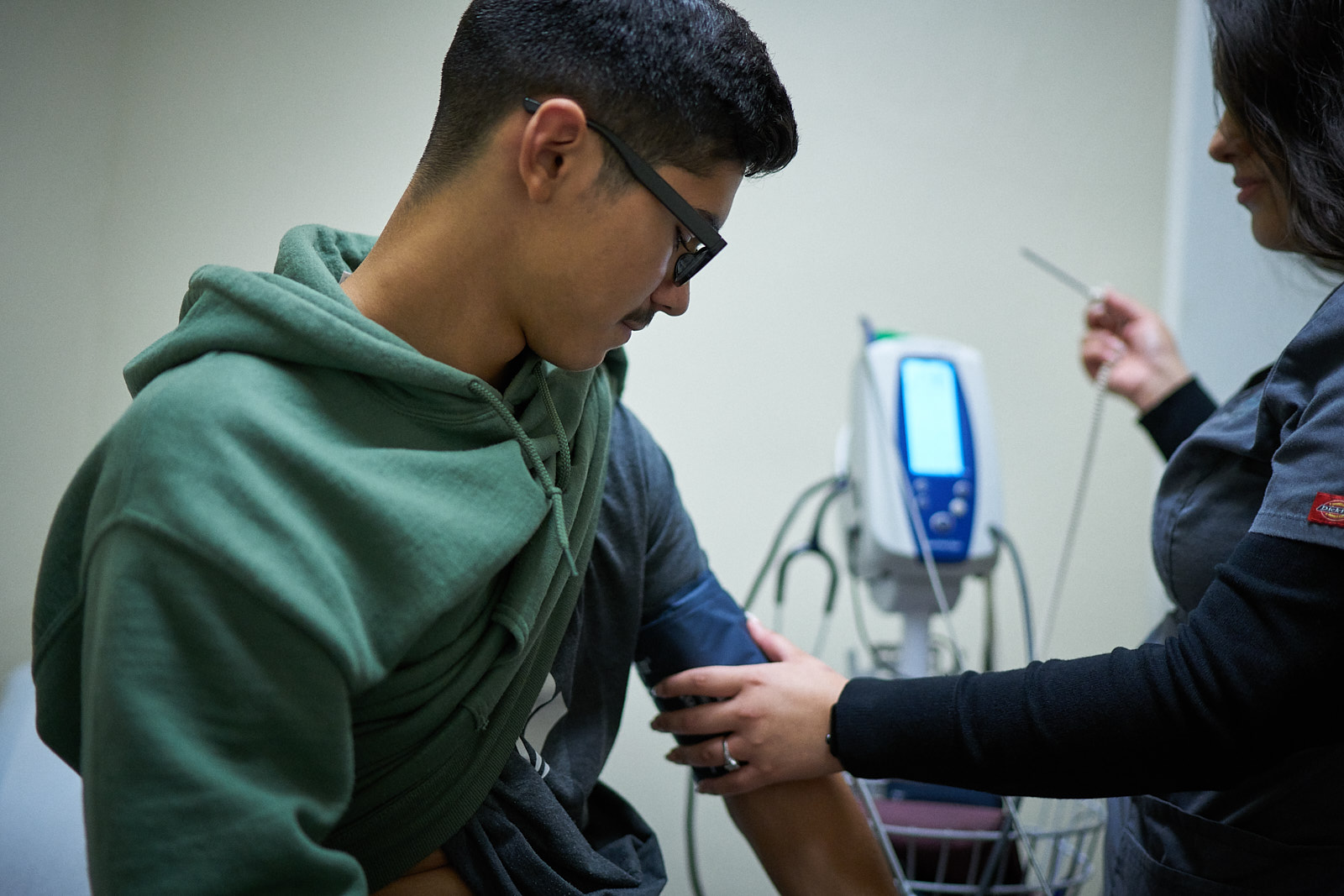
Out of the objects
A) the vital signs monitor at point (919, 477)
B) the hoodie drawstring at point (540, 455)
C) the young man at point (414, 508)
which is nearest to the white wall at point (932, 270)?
the vital signs monitor at point (919, 477)

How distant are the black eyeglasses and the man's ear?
0.06ft

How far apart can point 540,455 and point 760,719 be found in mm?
417

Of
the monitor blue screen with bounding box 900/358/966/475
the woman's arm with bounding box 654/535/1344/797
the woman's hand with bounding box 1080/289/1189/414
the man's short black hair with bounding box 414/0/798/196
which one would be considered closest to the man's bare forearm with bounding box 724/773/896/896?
the woman's arm with bounding box 654/535/1344/797

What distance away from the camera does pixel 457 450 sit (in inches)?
37.2

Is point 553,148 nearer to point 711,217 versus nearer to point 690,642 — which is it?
point 711,217

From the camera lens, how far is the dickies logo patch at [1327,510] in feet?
2.89

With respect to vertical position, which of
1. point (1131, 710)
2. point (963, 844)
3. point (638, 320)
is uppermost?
point (638, 320)

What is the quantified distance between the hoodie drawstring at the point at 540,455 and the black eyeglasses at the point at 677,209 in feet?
0.62

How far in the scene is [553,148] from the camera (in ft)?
3.04

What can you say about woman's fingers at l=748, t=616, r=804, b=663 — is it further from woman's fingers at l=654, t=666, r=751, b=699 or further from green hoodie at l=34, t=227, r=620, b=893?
green hoodie at l=34, t=227, r=620, b=893

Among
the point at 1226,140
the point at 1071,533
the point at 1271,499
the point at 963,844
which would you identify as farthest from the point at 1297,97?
the point at 1071,533

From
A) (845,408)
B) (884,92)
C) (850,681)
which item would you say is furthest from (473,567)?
(884,92)

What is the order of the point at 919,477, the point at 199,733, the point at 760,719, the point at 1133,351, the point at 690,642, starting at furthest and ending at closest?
the point at 1133,351 → the point at 919,477 → the point at 690,642 → the point at 760,719 → the point at 199,733

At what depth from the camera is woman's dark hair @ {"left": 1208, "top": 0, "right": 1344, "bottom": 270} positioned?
1.00m
